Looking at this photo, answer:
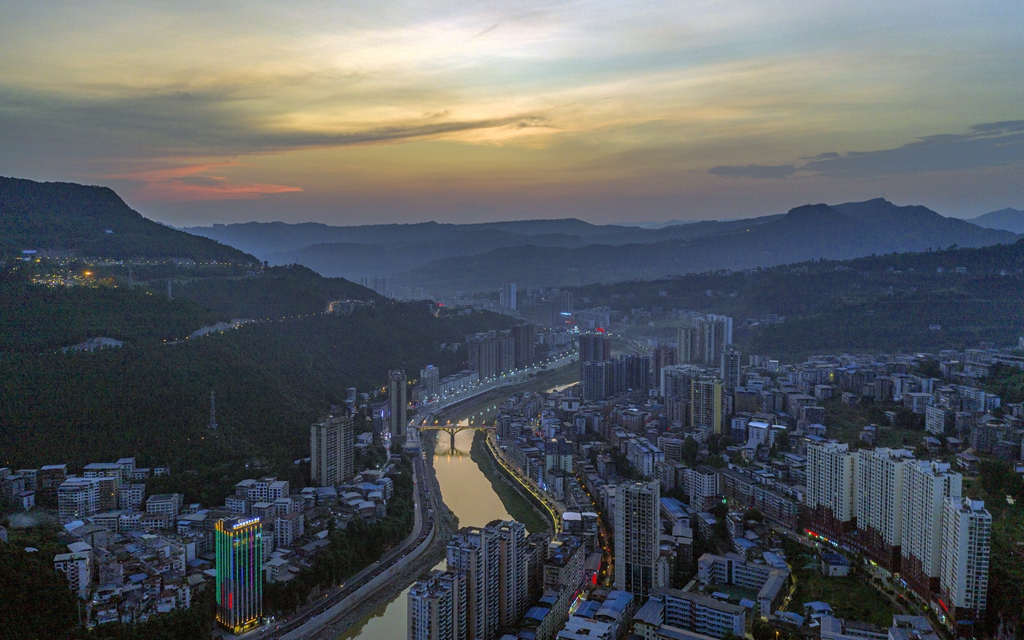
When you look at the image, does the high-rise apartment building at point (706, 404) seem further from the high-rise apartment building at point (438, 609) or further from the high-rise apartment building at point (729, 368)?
the high-rise apartment building at point (438, 609)

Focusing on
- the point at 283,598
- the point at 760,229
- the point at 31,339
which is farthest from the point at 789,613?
the point at 760,229

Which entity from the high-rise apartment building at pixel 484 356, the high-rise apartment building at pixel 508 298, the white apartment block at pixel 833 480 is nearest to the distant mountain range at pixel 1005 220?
the high-rise apartment building at pixel 508 298

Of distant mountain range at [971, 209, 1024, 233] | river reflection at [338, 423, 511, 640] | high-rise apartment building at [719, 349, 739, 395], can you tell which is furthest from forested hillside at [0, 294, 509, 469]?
distant mountain range at [971, 209, 1024, 233]

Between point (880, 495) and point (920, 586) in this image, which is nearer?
point (920, 586)

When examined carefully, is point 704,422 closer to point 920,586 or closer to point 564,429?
point 564,429

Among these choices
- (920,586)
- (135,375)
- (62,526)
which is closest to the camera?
(920,586)

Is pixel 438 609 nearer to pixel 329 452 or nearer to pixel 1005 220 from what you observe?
pixel 329 452
